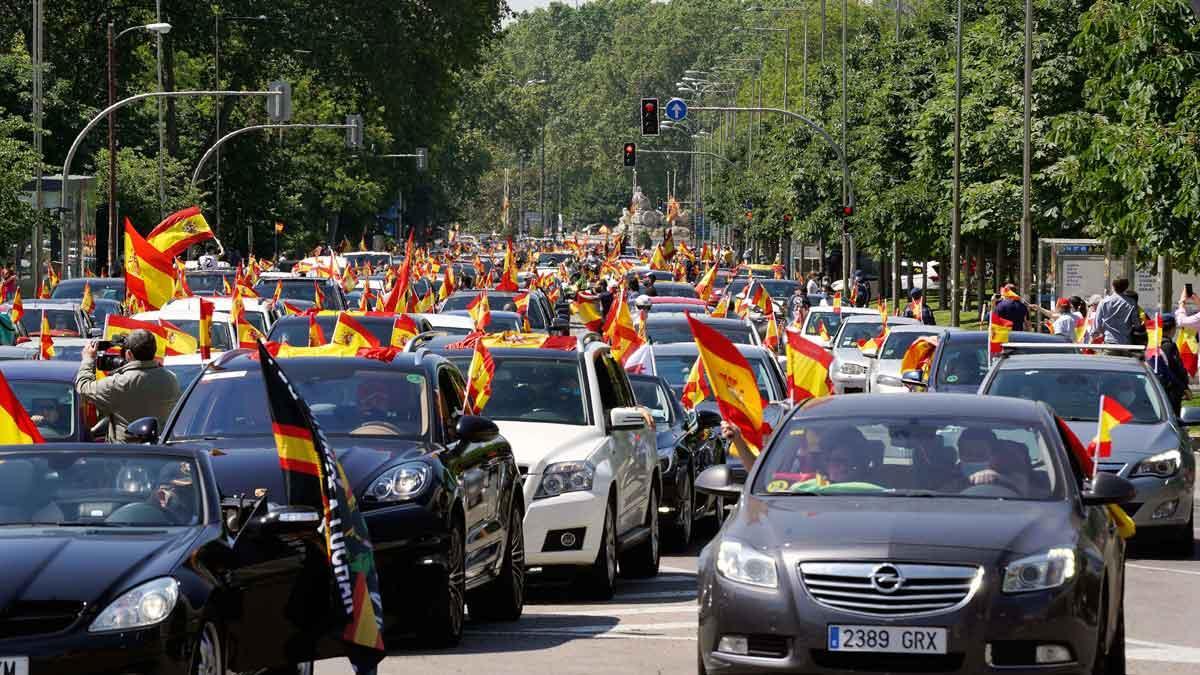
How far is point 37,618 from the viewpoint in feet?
28.3

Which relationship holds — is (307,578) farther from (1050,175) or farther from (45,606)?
(1050,175)

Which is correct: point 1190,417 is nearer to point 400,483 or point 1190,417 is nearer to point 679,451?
point 679,451

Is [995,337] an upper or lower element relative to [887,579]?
upper

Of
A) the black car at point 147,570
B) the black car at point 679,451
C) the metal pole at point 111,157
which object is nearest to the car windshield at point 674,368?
the black car at point 679,451

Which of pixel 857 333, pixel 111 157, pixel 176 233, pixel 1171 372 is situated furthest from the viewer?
pixel 111 157

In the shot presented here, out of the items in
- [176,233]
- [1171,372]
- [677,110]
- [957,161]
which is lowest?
[1171,372]

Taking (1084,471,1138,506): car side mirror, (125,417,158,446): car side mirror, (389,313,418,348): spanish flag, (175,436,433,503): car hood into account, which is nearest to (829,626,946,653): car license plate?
(1084,471,1138,506): car side mirror

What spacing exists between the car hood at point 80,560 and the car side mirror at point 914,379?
1357cm

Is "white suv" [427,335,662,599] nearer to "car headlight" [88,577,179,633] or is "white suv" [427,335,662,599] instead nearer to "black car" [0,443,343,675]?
"black car" [0,443,343,675]

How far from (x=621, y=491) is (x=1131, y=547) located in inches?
203

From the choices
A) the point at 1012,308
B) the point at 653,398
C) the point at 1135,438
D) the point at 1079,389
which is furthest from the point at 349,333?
the point at 1012,308

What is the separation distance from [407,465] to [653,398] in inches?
313

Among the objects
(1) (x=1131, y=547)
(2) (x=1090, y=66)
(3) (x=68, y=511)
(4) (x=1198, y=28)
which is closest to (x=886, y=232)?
(2) (x=1090, y=66)

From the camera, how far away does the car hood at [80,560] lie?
873cm
